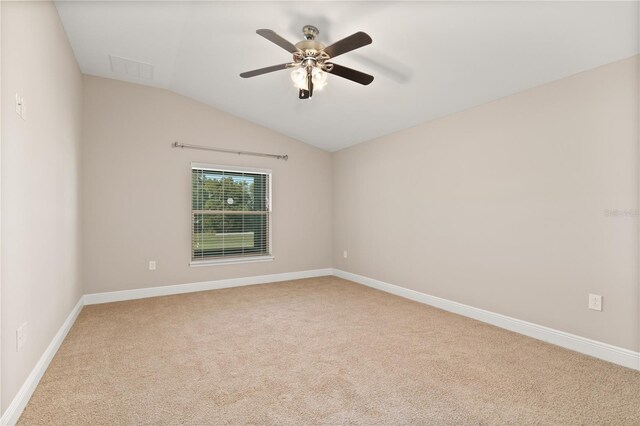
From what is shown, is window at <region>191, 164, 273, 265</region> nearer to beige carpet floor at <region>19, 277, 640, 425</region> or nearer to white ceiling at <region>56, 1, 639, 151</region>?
white ceiling at <region>56, 1, 639, 151</region>

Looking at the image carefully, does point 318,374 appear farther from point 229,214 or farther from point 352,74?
point 229,214

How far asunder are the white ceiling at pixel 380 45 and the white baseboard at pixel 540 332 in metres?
2.19

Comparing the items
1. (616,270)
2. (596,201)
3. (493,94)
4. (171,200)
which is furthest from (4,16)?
(616,270)

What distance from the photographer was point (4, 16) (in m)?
1.68

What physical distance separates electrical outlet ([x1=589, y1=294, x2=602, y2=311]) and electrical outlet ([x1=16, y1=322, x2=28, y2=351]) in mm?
3961

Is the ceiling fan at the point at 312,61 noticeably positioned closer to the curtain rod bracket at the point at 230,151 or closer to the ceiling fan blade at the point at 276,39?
the ceiling fan blade at the point at 276,39

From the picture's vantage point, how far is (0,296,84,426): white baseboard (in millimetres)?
1688

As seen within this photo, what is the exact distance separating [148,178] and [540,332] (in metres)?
4.83

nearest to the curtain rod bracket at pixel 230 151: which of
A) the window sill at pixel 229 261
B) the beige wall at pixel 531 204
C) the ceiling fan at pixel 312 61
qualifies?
the window sill at pixel 229 261

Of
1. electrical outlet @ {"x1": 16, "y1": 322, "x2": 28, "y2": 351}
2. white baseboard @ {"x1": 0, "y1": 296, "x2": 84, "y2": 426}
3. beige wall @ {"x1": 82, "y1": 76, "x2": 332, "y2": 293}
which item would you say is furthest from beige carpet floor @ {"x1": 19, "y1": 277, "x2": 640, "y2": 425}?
beige wall @ {"x1": 82, "y1": 76, "x2": 332, "y2": 293}

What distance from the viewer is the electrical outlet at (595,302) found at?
8.48 feet

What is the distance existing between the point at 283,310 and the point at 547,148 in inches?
123

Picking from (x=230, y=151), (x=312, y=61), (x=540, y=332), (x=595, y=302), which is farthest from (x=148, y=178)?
(x=595, y=302)

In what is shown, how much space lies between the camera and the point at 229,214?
200 inches
